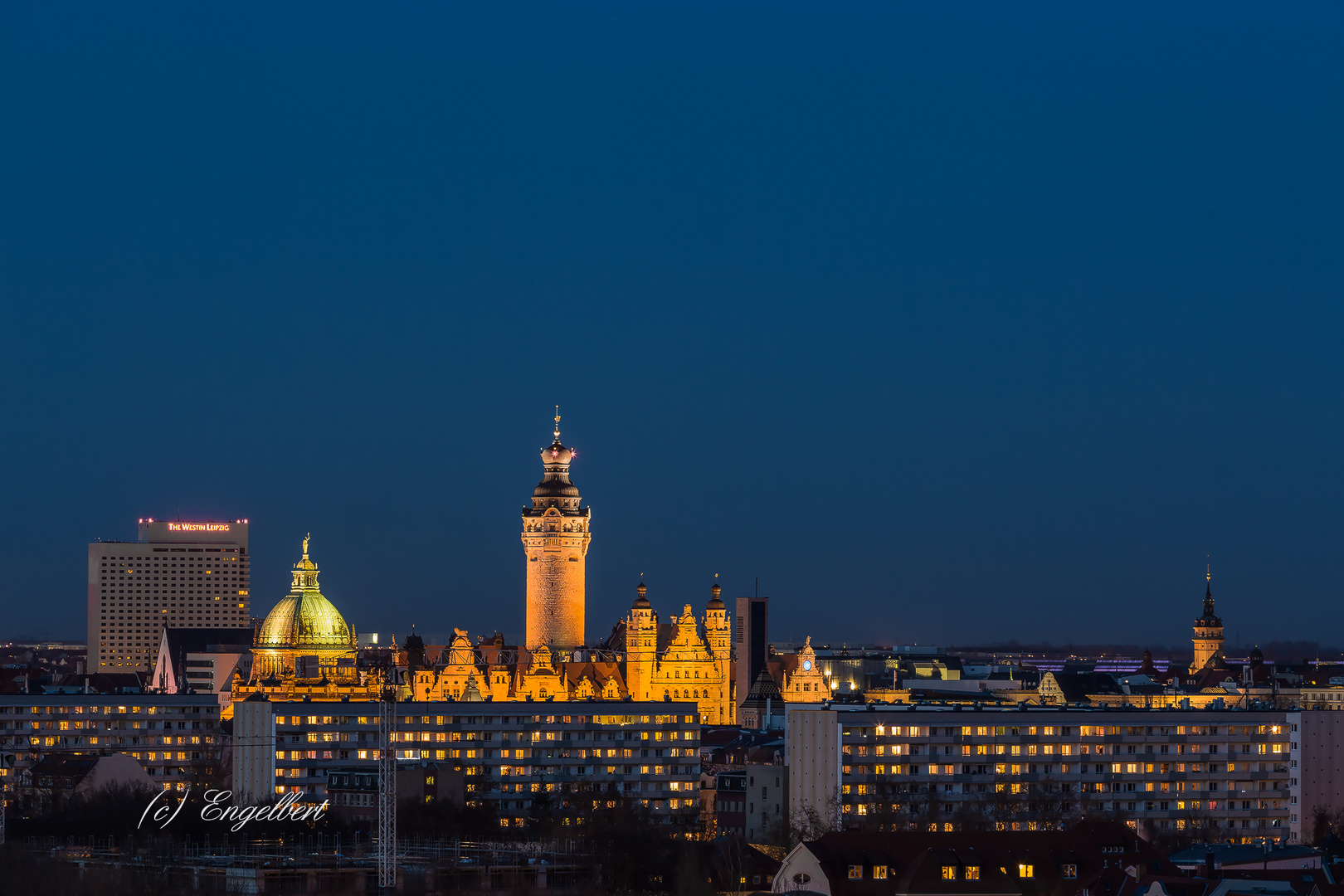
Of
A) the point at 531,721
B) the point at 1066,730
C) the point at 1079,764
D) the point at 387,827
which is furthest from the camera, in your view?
the point at 531,721

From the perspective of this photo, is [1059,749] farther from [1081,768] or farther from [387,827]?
[387,827]

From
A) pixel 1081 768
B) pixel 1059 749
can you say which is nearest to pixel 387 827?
pixel 1059 749

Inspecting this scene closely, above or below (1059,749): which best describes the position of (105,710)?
above

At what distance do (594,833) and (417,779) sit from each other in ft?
74.8

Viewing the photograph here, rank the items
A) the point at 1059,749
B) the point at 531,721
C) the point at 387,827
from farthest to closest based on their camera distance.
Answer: the point at 531,721, the point at 1059,749, the point at 387,827

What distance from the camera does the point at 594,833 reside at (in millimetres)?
117438

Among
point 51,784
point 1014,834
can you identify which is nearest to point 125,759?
point 51,784

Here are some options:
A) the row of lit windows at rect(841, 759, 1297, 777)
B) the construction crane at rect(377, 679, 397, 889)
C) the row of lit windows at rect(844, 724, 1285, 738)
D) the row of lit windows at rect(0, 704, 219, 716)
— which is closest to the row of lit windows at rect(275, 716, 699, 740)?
the row of lit windows at rect(844, 724, 1285, 738)

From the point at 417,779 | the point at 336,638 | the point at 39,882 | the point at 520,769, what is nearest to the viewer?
the point at 39,882

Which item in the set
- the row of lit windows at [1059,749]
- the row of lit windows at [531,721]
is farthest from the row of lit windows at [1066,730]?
the row of lit windows at [531,721]

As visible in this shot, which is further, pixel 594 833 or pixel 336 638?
pixel 336 638

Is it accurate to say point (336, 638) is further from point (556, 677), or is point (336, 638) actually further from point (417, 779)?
point (417, 779)

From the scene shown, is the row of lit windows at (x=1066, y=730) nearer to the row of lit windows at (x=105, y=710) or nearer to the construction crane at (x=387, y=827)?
the construction crane at (x=387, y=827)

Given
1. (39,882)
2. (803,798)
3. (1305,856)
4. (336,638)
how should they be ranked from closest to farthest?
(39,882) < (1305,856) < (803,798) < (336,638)
